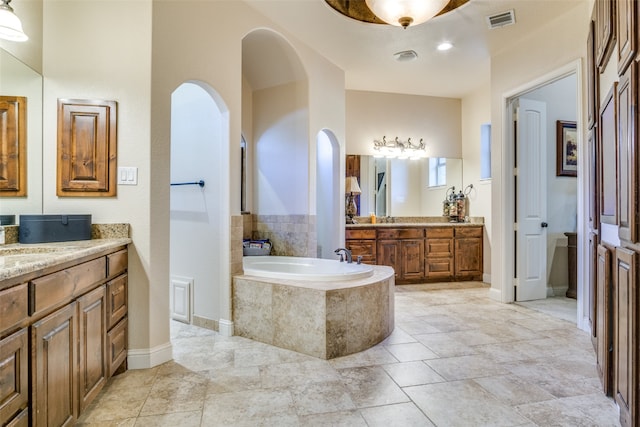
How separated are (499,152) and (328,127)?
1.98 meters

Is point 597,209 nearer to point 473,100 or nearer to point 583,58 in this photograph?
point 583,58

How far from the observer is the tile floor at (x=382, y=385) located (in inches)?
70.1

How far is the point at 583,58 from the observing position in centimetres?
Result: 311

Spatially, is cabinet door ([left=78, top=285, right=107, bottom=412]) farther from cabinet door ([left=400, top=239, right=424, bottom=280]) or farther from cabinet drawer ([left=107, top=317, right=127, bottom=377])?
cabinet door ([left=400, top=239, right=424, bottom=280])

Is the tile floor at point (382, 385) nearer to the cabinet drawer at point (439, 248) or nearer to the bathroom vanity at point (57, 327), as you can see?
the bathroom vanity at point (57, 327)

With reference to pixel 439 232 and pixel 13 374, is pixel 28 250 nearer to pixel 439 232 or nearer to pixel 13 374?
pixel 13 374

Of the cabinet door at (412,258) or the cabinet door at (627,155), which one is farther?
the cabinet door at (412,258)

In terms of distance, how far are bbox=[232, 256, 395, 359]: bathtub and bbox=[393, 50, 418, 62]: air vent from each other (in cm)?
257

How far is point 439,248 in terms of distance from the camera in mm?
5105

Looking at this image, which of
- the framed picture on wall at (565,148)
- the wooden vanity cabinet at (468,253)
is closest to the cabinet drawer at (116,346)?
the wooden vanity cabinet at (468,253)

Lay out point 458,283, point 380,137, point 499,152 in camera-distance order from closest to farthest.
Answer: point 499,152 < point 458,283 < point 380,137

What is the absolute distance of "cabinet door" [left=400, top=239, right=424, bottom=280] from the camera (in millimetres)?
4988

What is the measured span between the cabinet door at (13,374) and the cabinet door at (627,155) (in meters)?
2.31

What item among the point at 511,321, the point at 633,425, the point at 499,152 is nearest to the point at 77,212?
the point at 633,425
